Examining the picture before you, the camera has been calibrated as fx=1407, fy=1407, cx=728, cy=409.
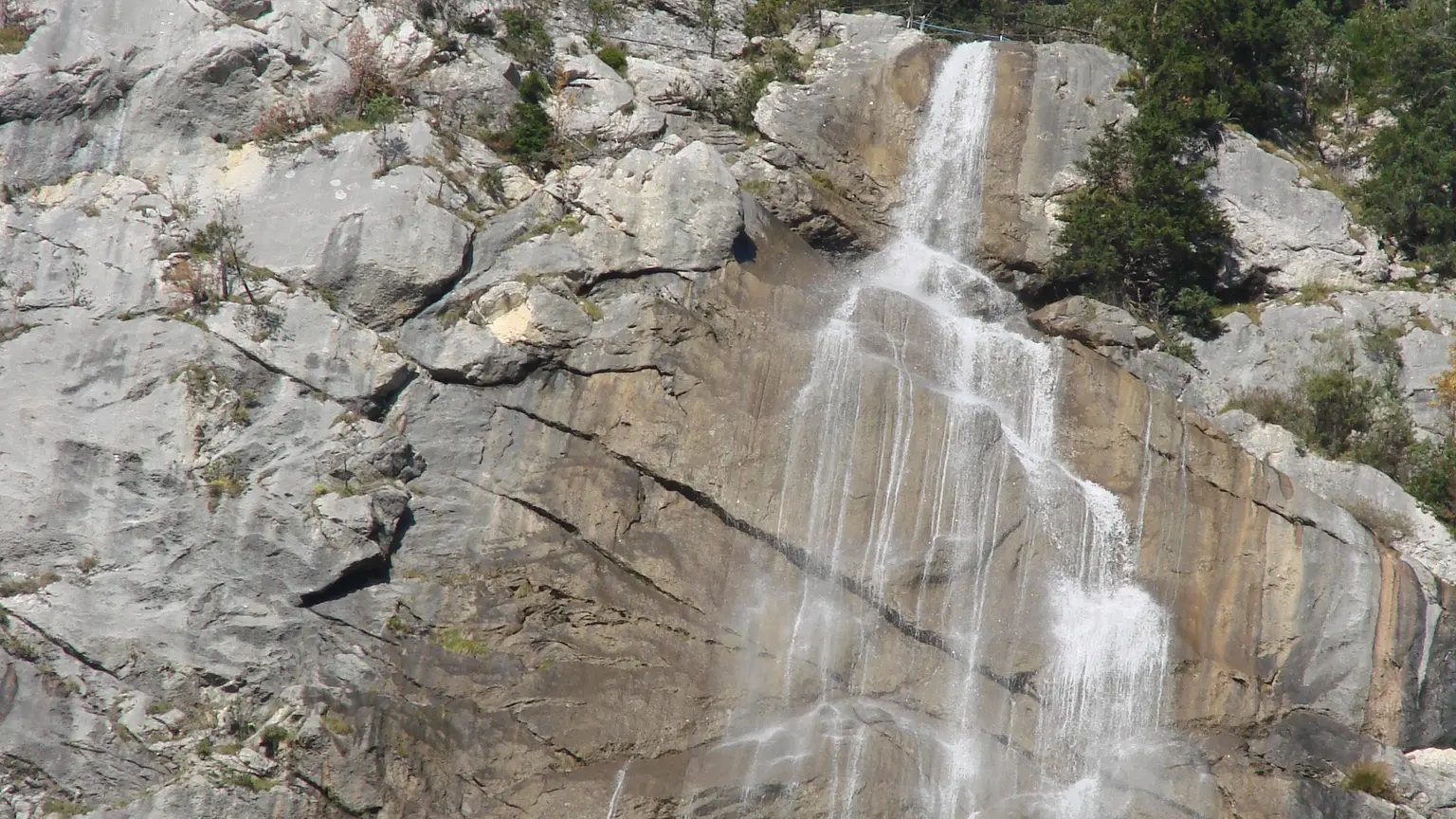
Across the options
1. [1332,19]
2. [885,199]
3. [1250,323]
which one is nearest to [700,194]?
[885,199]

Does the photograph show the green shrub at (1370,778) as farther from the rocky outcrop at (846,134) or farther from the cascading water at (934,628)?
the rocky outcrop at (846,134)

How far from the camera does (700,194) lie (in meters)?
22.3

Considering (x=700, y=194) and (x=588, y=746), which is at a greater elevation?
(x=700, y=194)

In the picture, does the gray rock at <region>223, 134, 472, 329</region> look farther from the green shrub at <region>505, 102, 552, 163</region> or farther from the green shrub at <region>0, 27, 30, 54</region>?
the green shrub at <region>0, 27, 30, 54</region>

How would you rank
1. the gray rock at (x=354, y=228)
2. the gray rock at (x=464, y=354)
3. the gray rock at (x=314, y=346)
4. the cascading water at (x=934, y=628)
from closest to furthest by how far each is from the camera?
the cascading water at (x=934, y=628) → the gray rock at (x=314, y=346) → the gray rock at (x=464, y=354) → the gray rock at (x=354, y=228)

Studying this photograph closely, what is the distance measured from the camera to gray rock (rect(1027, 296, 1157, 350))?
2341 centimetres

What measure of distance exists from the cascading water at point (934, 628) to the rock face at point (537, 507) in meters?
0.07

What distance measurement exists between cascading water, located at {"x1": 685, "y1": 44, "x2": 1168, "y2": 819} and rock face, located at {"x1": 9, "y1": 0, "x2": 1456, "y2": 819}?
75 mm

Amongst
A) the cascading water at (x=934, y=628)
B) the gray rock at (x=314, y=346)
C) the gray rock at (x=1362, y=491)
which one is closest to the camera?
the cascading water at (x=934, y=628)

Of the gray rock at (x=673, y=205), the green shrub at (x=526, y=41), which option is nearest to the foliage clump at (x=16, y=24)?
the green shrub at (x=526, y=41)

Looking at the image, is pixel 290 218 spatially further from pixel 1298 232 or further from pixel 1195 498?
pixel 1298 232

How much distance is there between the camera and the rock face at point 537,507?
62.7 ft

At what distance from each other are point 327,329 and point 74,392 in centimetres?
356

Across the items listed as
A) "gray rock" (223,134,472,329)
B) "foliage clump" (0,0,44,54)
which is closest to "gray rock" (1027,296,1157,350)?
"gray rock" (223,134,472,329)
